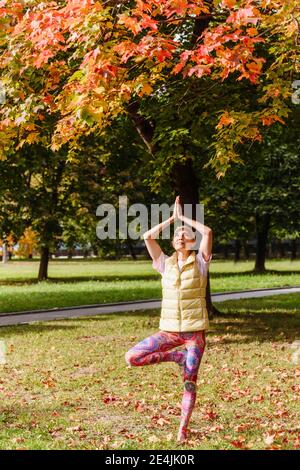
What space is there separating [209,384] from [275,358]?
254cm

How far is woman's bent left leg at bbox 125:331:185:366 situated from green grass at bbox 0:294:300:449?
2.59ft

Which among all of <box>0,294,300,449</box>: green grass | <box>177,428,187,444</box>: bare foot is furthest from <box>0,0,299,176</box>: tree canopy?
<box>177,428,187,444</box>: bare foot

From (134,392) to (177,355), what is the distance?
280 cm

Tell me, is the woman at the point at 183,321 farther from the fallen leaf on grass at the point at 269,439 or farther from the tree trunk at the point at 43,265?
the tree trunk at the point at 43,265

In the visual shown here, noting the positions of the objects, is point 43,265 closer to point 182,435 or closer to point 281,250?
point 182,435

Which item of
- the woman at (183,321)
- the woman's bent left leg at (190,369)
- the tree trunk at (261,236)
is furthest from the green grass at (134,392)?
the tree trunk at (261,236)

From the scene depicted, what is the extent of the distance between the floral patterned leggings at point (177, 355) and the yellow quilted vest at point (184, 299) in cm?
11

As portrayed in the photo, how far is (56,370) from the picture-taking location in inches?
448

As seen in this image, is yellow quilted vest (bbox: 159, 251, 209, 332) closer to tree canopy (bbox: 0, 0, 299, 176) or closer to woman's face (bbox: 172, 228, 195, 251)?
woman's face (bbox: 172, 228, 195, 251)

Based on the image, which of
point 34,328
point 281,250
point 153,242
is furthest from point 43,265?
point 281,250

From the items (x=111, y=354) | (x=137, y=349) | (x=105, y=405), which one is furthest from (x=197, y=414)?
(x=111, y=354)

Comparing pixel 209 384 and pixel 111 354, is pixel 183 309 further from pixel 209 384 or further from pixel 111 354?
pixel 111 354

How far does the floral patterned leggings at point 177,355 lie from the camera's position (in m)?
6.91

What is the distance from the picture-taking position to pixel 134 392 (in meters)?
9.59
